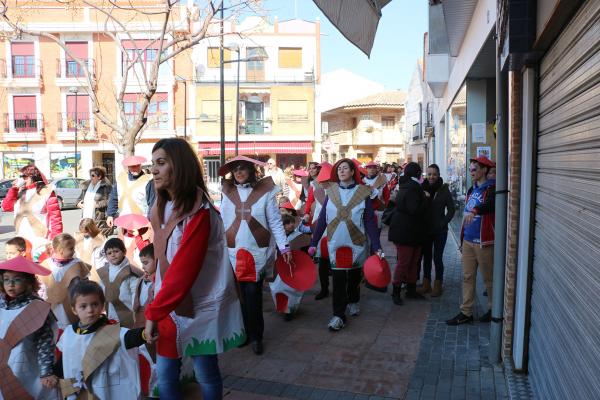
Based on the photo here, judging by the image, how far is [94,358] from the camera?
326 centimetres

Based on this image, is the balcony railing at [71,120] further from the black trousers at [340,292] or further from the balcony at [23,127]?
the black trousers at [340,292]

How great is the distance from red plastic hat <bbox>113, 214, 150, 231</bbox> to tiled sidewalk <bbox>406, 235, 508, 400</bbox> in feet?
10.3

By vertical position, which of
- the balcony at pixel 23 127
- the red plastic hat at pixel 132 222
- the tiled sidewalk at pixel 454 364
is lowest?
the tiled sidewalk at pixel 454 364

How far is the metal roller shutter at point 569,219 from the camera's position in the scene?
7.94ft

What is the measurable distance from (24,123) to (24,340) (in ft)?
130

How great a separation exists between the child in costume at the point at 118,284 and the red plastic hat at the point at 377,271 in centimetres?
233

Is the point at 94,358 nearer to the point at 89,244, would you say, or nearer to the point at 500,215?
the point at 89,244

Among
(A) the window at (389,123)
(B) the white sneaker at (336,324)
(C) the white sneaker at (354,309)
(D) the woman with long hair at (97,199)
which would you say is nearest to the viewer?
(B) the white sneaker at (336,324)

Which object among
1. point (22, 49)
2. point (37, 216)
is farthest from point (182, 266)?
point (22, 49)

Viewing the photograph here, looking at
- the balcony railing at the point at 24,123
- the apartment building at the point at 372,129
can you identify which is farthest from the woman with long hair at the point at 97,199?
the apartment building at the point at 372,129

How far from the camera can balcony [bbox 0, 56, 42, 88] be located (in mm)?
37750

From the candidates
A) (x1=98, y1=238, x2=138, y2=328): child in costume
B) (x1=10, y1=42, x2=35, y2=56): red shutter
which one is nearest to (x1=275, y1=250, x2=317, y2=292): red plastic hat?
(x1=98, y1=238, x2=138, y2=328): child in costume

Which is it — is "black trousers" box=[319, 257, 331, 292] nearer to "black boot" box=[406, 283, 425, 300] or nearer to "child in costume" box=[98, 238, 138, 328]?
"black boot" box=[406, 283, 425, 300]

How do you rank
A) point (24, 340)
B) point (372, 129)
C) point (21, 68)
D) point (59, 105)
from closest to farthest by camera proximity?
point (24, 340), point (21, 68), point (59, 105), point (372, 129)
